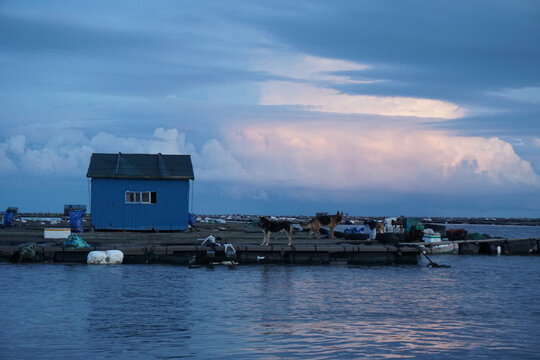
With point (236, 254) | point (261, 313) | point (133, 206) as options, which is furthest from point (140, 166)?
point (261, 313)

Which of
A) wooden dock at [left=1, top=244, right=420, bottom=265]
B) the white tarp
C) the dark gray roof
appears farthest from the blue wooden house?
the white tarp

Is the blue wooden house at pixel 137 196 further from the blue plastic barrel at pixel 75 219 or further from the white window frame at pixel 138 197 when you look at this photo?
the blue plastic barrel at pixel 75 219

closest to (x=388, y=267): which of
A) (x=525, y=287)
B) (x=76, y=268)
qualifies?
(x=525, y=287)

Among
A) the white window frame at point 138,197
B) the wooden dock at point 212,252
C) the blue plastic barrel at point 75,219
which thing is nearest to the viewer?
the wooden dock at point 212,252

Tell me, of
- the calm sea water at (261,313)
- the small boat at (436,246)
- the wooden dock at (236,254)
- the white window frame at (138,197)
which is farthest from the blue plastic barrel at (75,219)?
the small boat at (436,246)

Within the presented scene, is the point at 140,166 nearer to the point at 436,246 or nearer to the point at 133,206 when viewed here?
the point at 133,206

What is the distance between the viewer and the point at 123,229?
149 ft

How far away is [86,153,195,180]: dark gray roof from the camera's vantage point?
150 feet

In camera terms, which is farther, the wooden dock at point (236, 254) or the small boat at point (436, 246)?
the small boat at point (436, 246)

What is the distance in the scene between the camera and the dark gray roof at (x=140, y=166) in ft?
150

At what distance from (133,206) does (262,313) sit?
89.6 feet

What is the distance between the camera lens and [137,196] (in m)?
45.8

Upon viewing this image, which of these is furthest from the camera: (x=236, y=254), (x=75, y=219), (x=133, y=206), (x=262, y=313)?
(x=133, y=206)

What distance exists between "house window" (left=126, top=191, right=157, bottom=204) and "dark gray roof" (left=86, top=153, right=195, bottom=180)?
1155 millimetres
